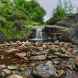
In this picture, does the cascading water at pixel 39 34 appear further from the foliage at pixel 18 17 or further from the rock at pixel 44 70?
the rock at pixel 44 70

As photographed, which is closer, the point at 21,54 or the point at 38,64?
the point at 38,64

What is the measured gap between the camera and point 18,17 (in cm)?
1584

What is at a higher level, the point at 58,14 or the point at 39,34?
the point at 58,14

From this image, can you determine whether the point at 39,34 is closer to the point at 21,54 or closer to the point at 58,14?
the point at 58,14

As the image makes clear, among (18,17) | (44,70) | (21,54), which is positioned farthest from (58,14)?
(44,70)

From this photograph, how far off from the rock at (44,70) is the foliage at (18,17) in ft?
25.0

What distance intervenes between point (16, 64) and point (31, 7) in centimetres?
1377

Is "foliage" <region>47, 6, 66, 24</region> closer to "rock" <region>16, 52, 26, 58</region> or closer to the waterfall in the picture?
the waterfall

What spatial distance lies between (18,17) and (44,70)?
1076 centimetres

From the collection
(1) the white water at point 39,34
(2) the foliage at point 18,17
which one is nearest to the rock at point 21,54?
(2) the foliage at point 18,17

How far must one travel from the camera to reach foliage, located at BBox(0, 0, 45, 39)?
44.9ft

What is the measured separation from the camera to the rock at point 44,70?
5229 mm

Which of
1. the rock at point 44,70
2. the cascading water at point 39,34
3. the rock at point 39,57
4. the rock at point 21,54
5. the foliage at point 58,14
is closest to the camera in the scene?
the rock at point 44,70

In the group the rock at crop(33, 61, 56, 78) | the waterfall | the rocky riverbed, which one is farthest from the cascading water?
the rock at crop(33, 61, 56, 78)
